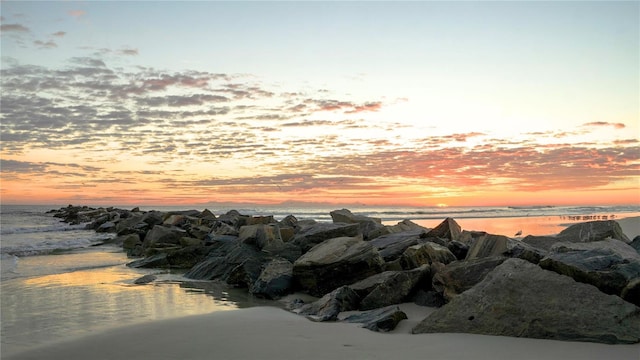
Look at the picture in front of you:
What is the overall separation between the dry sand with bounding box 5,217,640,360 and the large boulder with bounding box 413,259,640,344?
0.12 m

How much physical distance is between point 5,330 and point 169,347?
8.34ft

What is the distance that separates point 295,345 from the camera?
16.4 feet

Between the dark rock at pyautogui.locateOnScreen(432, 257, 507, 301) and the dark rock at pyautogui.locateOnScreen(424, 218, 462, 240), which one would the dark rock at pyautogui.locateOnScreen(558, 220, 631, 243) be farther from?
the dark rock at pyautogui.locateOnScreen(432, 257, 507, 301)

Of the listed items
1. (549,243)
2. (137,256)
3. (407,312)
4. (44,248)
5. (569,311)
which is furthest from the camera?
(44,248)

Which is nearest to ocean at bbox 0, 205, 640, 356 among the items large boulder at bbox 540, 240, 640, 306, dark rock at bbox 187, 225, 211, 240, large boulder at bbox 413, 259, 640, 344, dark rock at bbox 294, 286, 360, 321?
dark rock at bbox 294, 286, 360, 321

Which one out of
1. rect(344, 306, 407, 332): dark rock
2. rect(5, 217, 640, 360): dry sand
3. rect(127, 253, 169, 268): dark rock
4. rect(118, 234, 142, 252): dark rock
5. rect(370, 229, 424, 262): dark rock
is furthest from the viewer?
rect(118, 234, 142, 252): dark rock

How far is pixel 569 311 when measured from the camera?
4.88 m

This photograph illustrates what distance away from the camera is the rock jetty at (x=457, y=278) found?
16.1 feet

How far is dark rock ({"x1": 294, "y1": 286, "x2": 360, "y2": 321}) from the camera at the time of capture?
6.46m

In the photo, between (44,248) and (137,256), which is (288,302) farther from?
(44,248)

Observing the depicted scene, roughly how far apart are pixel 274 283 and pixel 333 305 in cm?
206

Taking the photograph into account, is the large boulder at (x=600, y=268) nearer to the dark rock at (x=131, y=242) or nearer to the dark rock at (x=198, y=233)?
the dark rock at (x=198, y=233)

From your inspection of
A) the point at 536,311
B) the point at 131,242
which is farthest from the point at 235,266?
the point at 131,242

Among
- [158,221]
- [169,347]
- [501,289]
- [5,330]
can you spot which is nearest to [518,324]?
[501,289]
